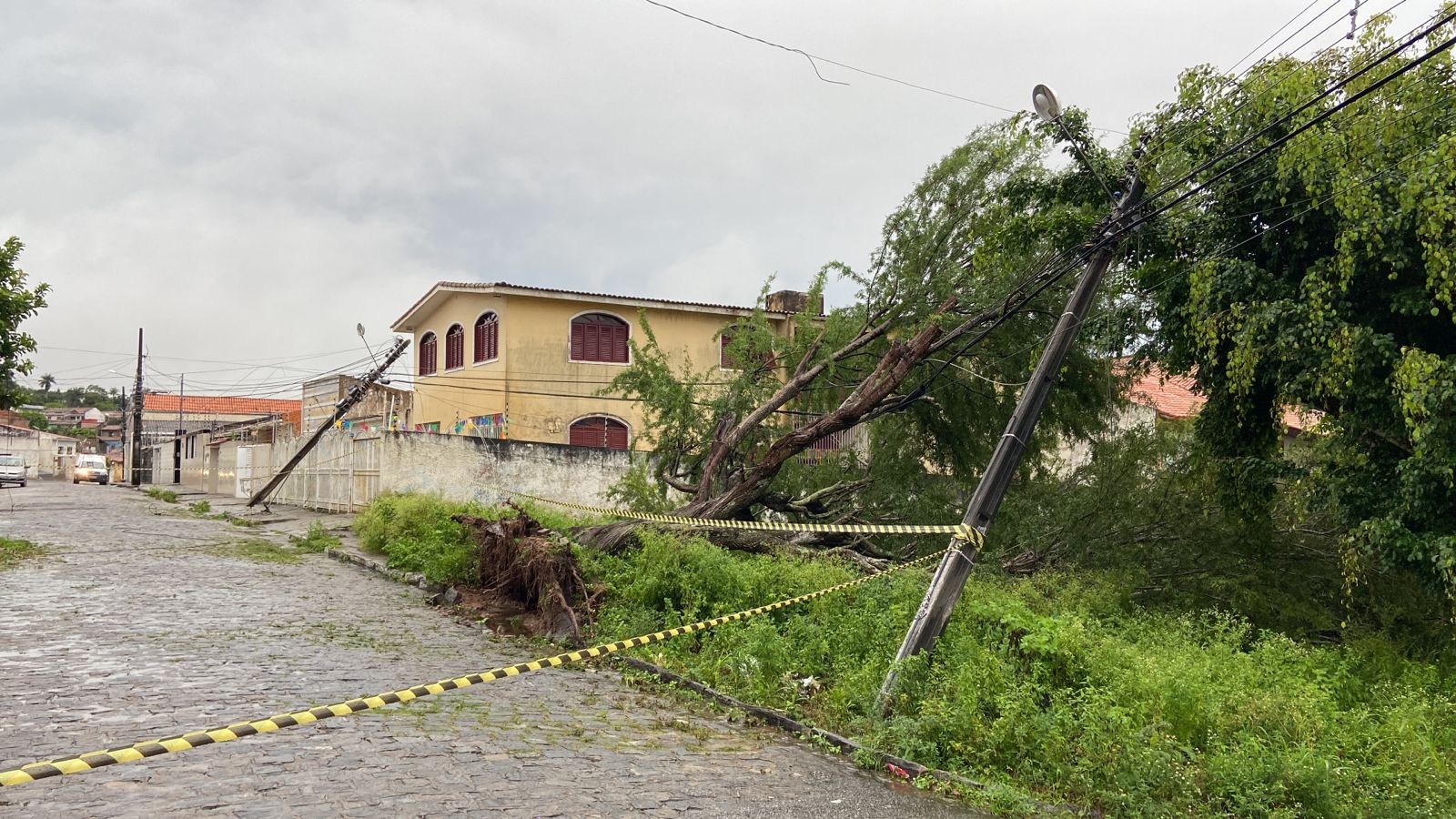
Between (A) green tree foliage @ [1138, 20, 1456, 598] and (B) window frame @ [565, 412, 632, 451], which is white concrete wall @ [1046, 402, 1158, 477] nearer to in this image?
(A) green tree foliage @ [1138, 20, 1456, 598]

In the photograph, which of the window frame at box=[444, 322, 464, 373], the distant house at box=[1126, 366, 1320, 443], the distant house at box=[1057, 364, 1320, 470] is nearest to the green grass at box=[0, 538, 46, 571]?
the window frame at box=[444, 322, 464, 373]

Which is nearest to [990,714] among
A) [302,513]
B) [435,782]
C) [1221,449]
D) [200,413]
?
[435,782]

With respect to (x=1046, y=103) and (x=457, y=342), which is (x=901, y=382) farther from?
(x=457, y=342)

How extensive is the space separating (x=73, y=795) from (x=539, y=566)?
6.58 metres

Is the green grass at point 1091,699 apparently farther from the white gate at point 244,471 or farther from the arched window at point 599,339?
the white gate at point 244,471

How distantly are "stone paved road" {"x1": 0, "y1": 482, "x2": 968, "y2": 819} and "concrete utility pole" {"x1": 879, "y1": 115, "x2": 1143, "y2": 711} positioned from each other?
4.86 ft

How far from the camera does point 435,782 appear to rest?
5.31 meters

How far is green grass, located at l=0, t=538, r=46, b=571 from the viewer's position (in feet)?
47.7

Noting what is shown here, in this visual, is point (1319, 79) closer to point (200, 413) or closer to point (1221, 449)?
point (1221, 449)

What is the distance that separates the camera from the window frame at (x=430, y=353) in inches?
1200

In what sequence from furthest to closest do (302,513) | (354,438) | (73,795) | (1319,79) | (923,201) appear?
(302,513) → (354,438) → (923,201) → (1319,79) → (73,795)

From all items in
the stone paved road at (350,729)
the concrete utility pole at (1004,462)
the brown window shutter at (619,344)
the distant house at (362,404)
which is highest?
the brown window shutter at (619,344)

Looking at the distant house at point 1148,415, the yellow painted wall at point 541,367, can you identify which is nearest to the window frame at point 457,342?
the yellow painted wall at point 541,367

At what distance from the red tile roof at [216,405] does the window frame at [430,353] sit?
3318cm
